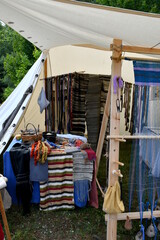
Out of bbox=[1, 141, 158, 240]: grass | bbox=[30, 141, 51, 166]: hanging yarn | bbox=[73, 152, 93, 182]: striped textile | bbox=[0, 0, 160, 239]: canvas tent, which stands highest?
bbox=[0, 0, 160, 239]: canvas tent

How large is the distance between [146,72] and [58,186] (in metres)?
1.59

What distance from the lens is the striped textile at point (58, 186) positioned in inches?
93.5

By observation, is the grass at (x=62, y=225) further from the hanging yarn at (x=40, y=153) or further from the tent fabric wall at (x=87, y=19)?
the tent fabric wall at (x=87, y=19)

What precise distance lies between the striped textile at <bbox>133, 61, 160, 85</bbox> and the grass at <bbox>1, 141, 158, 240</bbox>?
154cm

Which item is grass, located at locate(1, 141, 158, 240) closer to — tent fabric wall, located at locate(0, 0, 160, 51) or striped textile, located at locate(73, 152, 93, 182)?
striped textile, located at locate(73, 152, 93, 182)

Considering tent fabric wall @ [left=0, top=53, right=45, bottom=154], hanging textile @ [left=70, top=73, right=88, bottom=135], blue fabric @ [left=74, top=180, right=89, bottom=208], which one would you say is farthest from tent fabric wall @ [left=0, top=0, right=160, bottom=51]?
blue fabric @ [left=74, top=180, right=89, bottom=208]

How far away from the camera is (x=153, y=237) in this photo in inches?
80.3

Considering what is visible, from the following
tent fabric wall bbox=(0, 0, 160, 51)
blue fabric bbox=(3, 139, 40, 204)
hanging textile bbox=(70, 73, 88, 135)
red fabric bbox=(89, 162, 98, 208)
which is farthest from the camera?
hanging textile bbox=(70, 73, 88, 135)

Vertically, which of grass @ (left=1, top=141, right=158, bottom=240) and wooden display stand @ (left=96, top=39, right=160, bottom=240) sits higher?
wooden display stand @ (left=96, top=39, right=160, bottom=240)

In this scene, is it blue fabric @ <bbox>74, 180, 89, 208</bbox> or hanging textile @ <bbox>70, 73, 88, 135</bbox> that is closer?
blue fabric @ <bbox>74, 180, 89, 208</bbox>

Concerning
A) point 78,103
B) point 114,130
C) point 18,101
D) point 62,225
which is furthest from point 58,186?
point 78,103

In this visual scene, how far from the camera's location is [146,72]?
178cm

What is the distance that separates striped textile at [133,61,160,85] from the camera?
1.77m

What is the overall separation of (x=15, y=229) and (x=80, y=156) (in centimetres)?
104
